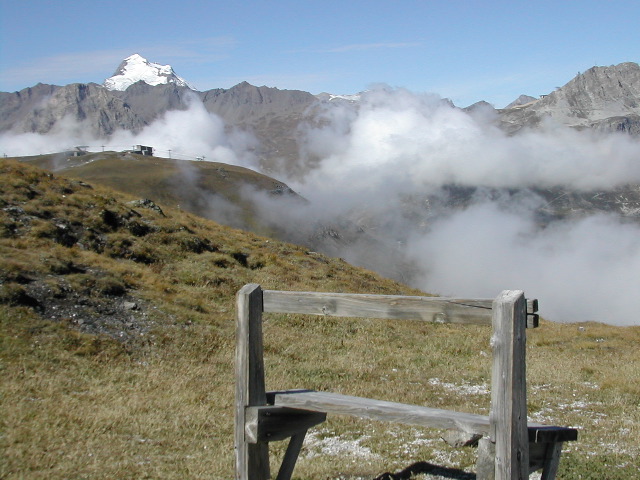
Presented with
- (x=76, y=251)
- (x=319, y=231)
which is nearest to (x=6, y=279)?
(x=76, y=251)

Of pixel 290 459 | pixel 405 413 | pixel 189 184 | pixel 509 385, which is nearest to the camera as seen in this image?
pixel 509 385

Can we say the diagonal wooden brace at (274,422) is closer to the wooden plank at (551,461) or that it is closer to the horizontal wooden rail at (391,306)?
the horizontal wooden rail at (391,306)

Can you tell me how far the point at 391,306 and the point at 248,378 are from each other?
67.5 inches

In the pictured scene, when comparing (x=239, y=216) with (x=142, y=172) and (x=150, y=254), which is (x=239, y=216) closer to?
(x=142, y=172)

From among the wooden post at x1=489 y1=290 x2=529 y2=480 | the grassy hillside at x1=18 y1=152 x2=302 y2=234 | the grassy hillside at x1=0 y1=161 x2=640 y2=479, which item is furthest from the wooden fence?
the grassy hillside at x1=18 y1=152 x2=302 y2=234

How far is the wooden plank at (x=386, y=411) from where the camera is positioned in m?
5.85

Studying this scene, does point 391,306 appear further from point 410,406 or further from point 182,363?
point 182,363

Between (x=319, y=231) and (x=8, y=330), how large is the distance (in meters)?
156

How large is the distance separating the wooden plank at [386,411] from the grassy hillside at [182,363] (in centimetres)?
172

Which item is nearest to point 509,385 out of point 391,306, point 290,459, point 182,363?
point 391,306

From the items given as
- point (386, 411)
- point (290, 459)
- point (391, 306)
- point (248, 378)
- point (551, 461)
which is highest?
point (391, 306)

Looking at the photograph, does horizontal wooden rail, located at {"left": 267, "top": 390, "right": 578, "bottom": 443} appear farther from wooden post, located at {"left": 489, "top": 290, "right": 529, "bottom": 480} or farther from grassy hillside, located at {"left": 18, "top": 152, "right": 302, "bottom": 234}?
grassy hillside, located at {"left": 18, "top": 152, "right": 302, "bottom": 234}

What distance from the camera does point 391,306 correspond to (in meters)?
6.27

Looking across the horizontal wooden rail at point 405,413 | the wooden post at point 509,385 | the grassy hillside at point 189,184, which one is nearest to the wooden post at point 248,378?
the horizontal wooden rail at point 405,413
